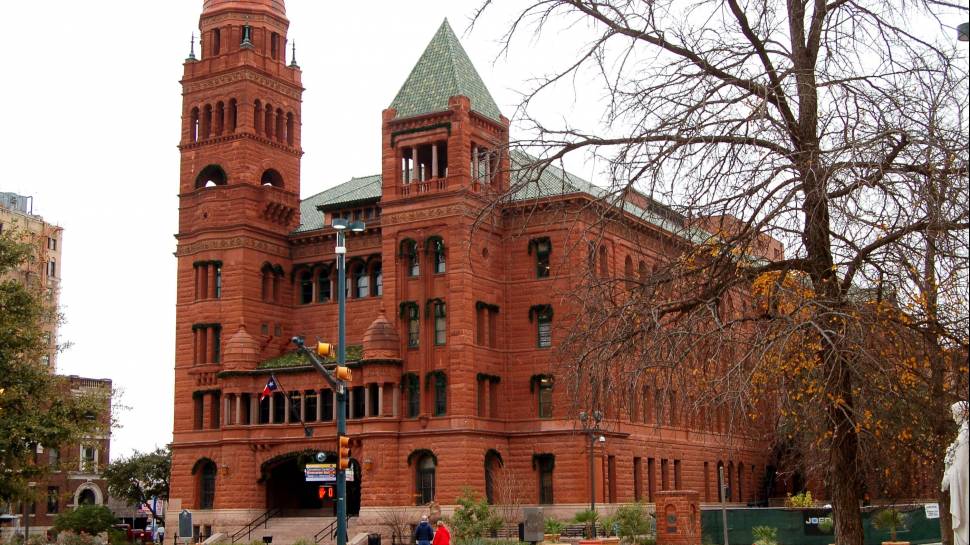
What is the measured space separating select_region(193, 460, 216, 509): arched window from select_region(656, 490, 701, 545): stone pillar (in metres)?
28.8

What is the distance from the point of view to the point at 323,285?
6844 centimetres

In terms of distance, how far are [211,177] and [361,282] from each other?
11.4m

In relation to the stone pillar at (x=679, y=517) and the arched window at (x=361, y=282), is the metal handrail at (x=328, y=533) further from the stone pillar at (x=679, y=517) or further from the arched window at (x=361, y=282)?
the stone pillar at (x=679, y=517)

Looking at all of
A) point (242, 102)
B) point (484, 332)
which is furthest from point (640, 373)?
point (242, 102)

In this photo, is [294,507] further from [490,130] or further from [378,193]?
[490,130]

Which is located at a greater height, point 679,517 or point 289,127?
point 289,127

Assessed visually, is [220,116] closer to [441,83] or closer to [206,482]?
[441,83]

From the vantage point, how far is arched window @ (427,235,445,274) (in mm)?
60438

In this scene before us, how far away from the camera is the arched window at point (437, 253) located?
60.4 metres

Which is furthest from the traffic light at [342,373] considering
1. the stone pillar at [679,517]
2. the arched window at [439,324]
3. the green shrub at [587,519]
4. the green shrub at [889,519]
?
the arched window at [439,324]

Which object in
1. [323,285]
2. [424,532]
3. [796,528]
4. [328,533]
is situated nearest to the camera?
[424,532]

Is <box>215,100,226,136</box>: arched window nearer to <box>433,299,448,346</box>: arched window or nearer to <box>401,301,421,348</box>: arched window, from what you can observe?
<box>401,301,421,348</box>: arched window

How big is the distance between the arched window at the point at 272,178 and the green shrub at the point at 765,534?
35.8m

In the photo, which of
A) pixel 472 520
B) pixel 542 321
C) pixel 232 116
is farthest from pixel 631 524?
pixel 232 116
